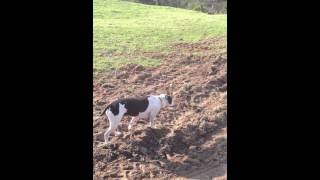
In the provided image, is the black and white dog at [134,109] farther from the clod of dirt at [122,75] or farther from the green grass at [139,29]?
the green grass at [139,29]

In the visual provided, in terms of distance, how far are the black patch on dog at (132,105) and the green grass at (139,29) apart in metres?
2.69

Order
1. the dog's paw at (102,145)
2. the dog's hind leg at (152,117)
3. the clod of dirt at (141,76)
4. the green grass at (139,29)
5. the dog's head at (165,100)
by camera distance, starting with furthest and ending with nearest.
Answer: the green grass at (139,29) → the clod of dirt at (141,76) → the dog's head at (165,100) → the dog's hind leg at (152,117) → the dog's paw at (102,145)

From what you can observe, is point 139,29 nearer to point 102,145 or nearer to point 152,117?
point 152,117

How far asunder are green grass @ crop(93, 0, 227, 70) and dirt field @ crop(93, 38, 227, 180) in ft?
1.80

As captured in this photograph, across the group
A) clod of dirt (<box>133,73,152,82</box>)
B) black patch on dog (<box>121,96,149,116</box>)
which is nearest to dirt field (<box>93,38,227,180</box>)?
clod of dirt (<box>133,73,152,82</box>)

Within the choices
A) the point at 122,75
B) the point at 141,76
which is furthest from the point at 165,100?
the point at 122,75

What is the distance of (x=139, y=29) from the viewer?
14219 millimetres

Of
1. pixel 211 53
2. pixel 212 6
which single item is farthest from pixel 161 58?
pixel 212 6

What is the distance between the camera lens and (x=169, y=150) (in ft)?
26.9

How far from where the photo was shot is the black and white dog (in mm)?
8273

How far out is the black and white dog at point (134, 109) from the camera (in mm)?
8273

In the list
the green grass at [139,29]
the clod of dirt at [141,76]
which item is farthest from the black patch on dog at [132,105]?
the green grass at [139,29]

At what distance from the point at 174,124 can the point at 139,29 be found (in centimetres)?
551
